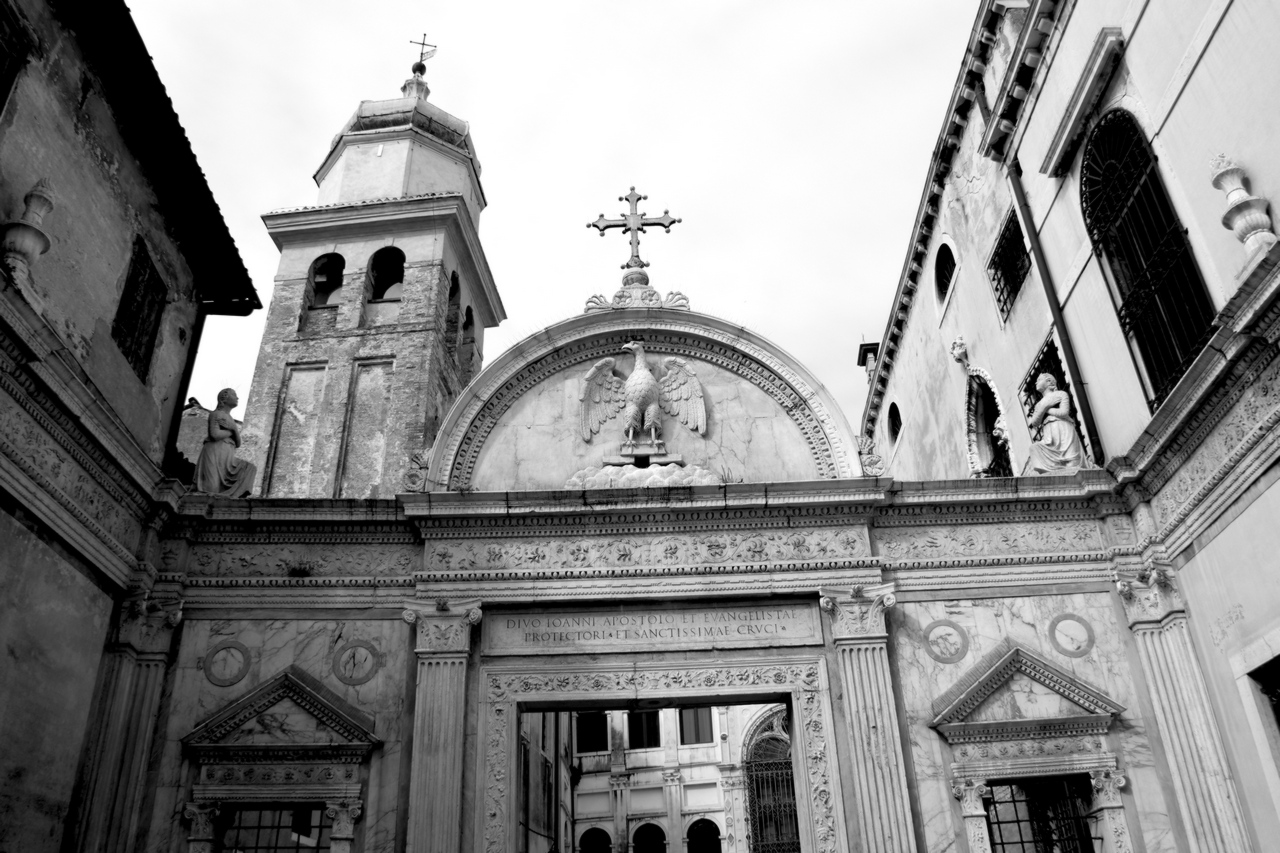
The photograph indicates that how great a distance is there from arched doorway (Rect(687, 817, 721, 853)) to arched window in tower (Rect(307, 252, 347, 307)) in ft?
67.1

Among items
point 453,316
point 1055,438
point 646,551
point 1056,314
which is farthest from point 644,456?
point 453,316

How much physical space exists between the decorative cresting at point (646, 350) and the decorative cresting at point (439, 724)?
186 centimetres

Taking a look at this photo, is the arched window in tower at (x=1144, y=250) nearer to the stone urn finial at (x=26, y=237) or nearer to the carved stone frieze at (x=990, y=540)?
the carved stone frieze at (x=990, y=540)

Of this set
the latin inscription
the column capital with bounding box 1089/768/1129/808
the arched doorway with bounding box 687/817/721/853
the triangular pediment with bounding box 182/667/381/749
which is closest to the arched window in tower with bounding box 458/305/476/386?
the latin inscription

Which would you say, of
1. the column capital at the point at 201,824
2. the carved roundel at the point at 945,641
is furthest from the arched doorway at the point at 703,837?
the column capital at the point at 201,824

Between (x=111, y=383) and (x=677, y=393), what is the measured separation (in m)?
7.04

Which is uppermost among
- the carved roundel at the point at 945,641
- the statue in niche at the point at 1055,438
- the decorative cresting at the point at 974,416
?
the decorative cresting at the point at 974,416

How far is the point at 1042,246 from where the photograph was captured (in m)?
14.6

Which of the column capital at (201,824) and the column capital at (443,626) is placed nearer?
the column capital at (201,824)

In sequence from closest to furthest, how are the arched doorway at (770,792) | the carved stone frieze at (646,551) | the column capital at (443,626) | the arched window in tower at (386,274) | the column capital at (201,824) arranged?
the column capital at (201,824) < the column capital at (443,626) < the carved stone frieze at (646,551) < the arched window in tower at (386,274) < the arched doorway at (770,792)

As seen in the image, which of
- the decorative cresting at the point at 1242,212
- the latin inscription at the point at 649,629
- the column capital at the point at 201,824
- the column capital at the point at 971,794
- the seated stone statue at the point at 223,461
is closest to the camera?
the decorative cresting at the point at 1242,212

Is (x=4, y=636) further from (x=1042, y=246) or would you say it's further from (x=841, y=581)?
(x=1042, y=246)

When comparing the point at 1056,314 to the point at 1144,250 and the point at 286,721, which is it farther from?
the point at 286,721

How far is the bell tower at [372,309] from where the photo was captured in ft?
73.9
